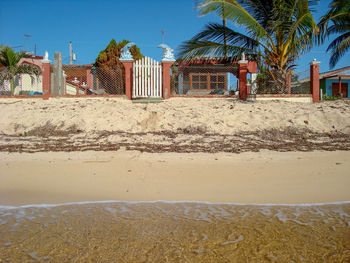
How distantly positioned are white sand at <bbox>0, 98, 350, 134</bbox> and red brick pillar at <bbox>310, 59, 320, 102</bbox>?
1169 millimetres

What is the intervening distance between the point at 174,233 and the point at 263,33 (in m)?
9.41

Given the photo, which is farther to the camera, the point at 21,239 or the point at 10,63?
the point at 10,63

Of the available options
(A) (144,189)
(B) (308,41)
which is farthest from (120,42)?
(A) (144,189)

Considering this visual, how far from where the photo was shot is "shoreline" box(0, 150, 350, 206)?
3.29 metres

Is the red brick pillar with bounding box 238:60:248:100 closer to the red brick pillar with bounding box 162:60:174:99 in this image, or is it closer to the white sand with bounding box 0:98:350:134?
the white sand with bounding box 0:98:350:134

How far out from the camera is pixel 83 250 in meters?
2.09

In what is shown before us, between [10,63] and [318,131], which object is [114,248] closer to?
[318,131]

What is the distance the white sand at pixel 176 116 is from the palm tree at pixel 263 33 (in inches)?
88.5

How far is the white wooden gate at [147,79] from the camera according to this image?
10.6 metres

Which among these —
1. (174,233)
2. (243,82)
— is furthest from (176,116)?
(174,233)

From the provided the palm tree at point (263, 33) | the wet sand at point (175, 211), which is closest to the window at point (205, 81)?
the palm tree at point (263, 33)

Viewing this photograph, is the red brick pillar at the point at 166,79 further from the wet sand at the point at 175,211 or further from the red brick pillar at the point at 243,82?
the wet sand at the point at 175,211

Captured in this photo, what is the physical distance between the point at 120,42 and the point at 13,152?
13.3m

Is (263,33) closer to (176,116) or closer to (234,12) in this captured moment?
(234,12)
